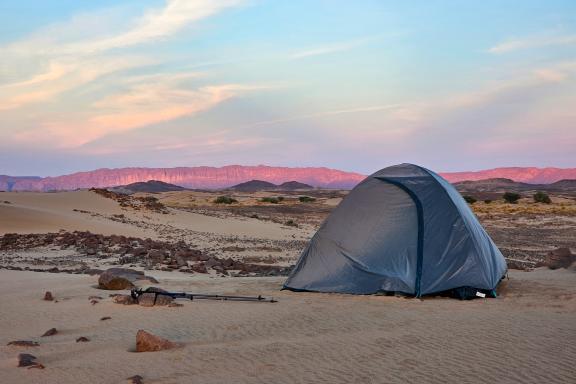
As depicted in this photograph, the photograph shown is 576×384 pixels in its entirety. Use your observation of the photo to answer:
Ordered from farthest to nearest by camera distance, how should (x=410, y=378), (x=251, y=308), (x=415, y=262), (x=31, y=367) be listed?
(x=415, y=262) < (x=251, y=308) < (x=31, y=367) < (x=410, y=378)

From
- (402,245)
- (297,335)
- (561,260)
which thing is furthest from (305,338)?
(561,260)

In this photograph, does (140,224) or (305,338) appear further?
(140,224)

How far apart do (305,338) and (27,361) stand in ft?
11.6

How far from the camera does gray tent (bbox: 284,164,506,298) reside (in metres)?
11.8

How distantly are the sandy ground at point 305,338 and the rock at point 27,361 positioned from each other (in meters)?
0.11

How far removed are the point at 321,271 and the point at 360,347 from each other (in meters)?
4.95

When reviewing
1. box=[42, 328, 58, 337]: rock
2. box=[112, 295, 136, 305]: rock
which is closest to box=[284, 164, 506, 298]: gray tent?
box=[112, 295, 136, 305]: rock

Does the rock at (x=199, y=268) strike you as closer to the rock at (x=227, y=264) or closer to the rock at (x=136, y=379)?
the rock at (x=227, y=264)

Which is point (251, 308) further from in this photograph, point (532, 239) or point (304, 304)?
point (532, 239)

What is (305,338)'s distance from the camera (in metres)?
8.31

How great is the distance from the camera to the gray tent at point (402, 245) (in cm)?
1182

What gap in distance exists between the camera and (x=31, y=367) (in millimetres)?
6781

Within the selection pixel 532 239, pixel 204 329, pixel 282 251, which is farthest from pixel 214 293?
pixel 532 239

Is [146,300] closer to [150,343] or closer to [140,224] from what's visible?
[150,343]
